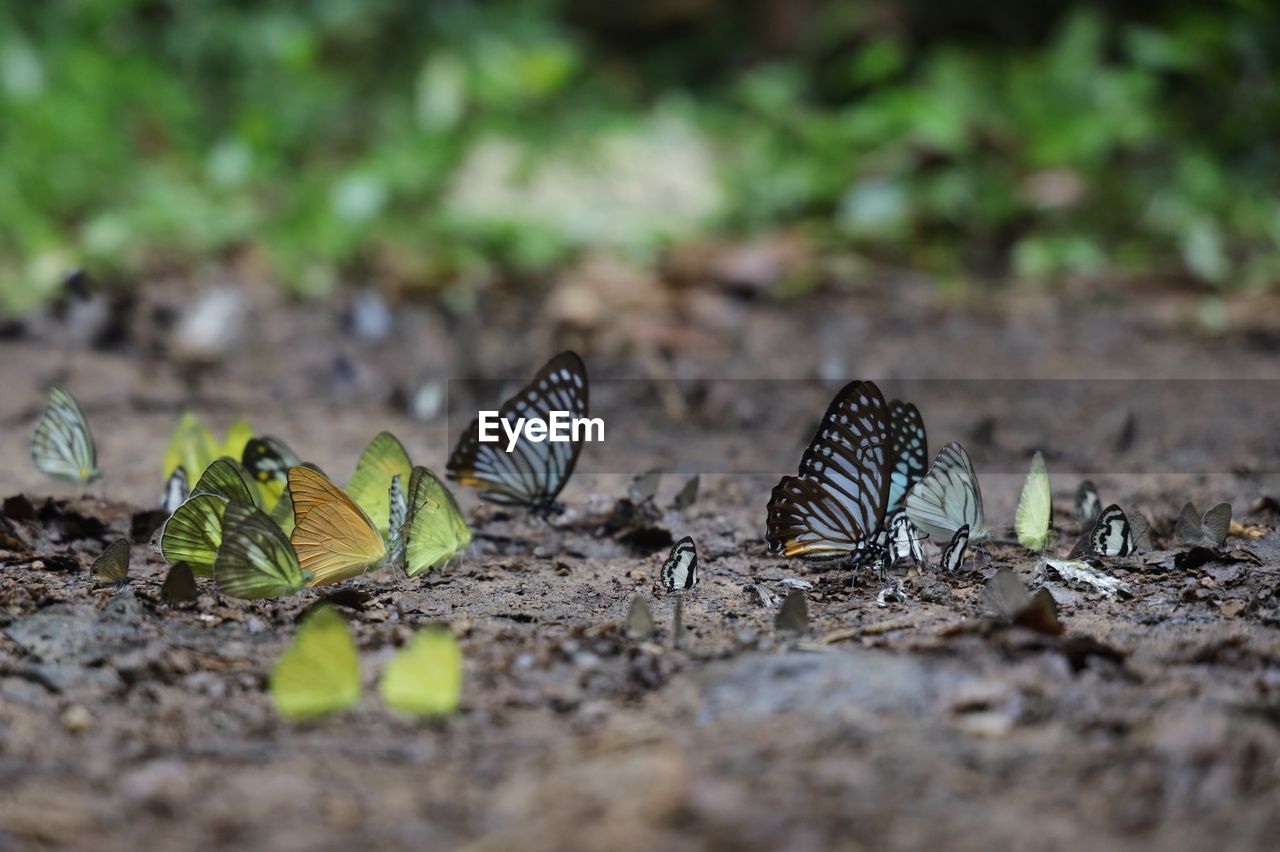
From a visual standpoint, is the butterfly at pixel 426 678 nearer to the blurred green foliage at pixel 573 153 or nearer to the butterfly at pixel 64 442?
the butterfly at pixel 64 442

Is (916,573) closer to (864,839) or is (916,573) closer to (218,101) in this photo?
(864,839)

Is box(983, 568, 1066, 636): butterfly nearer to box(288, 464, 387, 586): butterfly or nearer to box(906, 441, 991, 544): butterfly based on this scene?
box(906, 441, 991, 544): butterfly

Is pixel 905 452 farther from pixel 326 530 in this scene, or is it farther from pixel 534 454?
pixel 326 530

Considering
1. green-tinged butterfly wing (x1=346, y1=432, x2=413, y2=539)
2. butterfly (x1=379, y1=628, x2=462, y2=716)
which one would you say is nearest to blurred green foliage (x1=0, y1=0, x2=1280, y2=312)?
green-tinged butterfly wing (x1=346, y1=432, x2=413, y2=539)

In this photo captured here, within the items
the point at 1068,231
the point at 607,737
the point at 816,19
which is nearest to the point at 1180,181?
the point at 1068,231

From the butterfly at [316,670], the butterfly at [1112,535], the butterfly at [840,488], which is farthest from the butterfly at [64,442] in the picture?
the butterfly at [1112,535]
